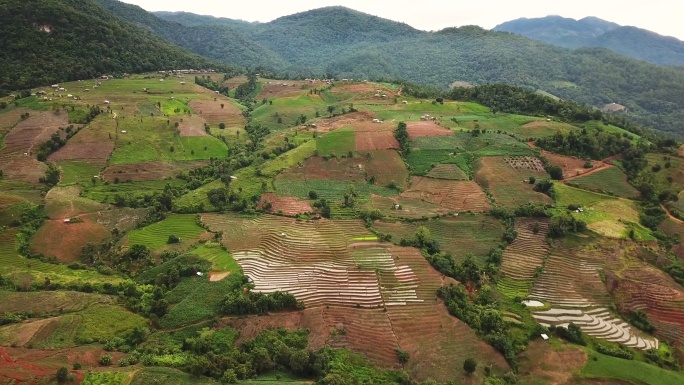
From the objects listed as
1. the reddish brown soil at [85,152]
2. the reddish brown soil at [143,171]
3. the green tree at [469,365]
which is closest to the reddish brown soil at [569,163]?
the green tree at [469,365]

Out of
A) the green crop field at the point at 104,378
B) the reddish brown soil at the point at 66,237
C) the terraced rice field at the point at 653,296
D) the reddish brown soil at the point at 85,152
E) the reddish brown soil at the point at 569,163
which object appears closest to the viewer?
the green crop field at the point at 104,378

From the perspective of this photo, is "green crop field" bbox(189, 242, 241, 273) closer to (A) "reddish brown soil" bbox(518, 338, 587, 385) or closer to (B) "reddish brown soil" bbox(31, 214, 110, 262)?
(B) "reddish brown soil" bbox(31, 214, 110, 262)

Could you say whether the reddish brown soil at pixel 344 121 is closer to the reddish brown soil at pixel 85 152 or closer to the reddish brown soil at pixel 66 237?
the reddish brown soil at pixel 85 152

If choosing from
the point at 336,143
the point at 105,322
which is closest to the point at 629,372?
the point at 105,322

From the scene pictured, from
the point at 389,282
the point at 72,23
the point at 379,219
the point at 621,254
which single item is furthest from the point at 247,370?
the point at 72,23

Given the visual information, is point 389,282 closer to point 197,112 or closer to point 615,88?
point 197,112

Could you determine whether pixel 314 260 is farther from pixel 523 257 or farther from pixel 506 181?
pixel 506 181
